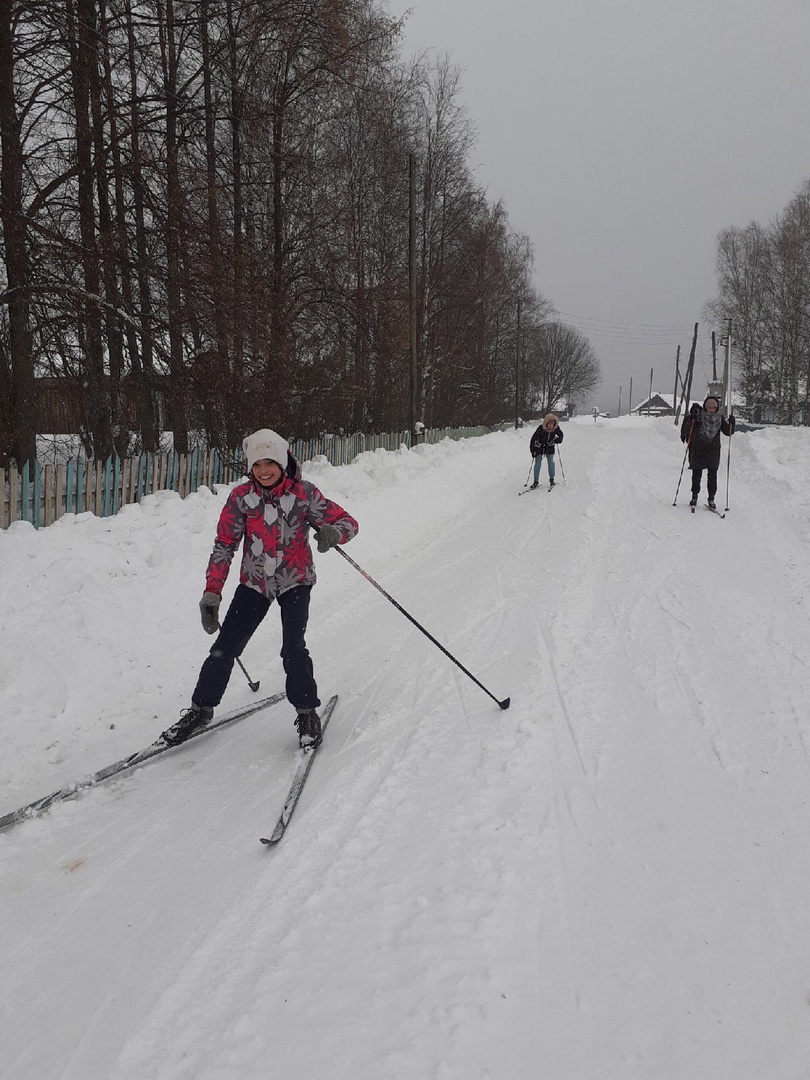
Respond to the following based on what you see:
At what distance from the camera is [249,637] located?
382 cm

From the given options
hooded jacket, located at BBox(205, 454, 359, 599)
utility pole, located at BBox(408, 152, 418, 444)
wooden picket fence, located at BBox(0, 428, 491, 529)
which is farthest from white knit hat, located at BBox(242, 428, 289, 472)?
utility pole, located at BBox(408, 152, 418, 444)

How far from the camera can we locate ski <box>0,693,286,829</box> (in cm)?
312

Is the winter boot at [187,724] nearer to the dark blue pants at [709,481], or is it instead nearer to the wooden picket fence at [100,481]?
the wooden picket fence at [100,481]

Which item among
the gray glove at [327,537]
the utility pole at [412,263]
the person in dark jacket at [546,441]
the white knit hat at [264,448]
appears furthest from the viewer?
the utility pole at [412,263]

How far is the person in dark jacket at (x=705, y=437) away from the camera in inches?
409

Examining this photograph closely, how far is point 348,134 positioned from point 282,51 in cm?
610

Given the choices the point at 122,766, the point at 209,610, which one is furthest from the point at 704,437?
the point at 122,766

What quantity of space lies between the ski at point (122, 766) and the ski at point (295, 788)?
0.54m

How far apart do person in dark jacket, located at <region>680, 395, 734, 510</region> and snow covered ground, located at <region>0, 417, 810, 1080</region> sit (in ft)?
15.4

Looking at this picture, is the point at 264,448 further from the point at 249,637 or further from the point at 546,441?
the point at 546,441

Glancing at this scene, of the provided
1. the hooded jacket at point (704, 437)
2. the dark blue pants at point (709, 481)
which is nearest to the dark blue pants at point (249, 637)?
the hooded jacket at point (704, 437)

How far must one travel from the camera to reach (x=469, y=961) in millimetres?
2139

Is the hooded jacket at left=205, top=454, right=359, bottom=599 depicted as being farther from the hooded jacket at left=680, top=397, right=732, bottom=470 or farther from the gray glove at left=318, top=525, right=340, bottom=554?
the hooded jacket at left=680, top=397, right=732, bottom=470

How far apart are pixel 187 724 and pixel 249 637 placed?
678 millimetres
